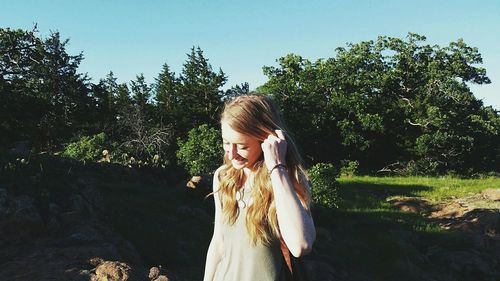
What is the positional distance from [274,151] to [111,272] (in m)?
4.33

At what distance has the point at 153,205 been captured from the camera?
10758mm

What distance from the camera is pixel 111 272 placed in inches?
218

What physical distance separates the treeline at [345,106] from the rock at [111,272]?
26451 millimetres

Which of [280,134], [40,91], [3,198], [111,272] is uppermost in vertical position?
[40,91]

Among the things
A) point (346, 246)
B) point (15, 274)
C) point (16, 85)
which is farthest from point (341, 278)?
point (16, 85)

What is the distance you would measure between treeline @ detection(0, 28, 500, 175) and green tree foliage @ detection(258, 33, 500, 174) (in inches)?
3.3

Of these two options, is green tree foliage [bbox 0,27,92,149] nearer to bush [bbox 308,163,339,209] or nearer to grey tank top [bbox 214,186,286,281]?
bush [bbox 308,163,339,209]

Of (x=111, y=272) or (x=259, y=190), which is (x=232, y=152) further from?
(x=111, y=272)

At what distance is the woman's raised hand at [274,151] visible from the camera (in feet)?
6.36

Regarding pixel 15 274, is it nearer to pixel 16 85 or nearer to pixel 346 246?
pixel 346 246

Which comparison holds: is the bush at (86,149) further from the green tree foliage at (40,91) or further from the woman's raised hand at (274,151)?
the woman's raised hand at (274,151)

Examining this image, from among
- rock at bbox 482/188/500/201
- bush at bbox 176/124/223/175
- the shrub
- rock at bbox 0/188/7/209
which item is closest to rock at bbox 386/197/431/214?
rock at bbox 482/188/500/201

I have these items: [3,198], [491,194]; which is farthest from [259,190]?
[491,194]

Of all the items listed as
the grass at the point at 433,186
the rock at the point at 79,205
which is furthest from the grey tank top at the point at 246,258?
the grass at the point at 433,186
